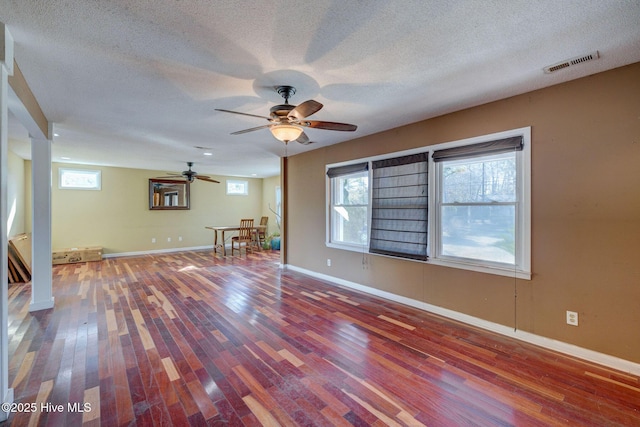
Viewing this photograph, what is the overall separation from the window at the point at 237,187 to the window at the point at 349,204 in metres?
5.41

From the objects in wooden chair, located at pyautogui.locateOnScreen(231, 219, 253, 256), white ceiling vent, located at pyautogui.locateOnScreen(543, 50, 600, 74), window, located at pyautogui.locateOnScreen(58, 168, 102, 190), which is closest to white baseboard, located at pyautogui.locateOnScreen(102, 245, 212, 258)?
wooden chair, located at pyautogui.locateOnScreen(231, 219, 253, 256)

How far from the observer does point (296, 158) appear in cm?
577

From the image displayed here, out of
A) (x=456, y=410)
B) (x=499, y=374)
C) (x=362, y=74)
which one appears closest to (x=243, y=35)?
(x=362, y=74)

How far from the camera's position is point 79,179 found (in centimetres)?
697

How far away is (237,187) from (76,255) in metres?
4.58

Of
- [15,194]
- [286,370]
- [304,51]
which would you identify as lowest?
[286,370]

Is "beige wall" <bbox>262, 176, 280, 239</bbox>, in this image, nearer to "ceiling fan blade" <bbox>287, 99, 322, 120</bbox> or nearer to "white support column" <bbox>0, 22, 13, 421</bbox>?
"ceiling fan blade" <bbox>287, 99, 322, 120</bbox>

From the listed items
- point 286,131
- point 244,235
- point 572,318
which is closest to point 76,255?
point 244,235

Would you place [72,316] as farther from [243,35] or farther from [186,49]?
[243,35]

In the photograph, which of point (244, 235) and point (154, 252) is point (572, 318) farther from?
point (154, 252)

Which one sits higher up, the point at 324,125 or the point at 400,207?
the point at 324,125

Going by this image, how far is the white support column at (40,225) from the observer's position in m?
3.42

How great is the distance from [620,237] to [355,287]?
10.1 feet

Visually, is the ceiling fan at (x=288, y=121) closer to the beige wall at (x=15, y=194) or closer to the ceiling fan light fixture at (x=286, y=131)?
the ceiling fan light fixture at (x=286, y=131)
